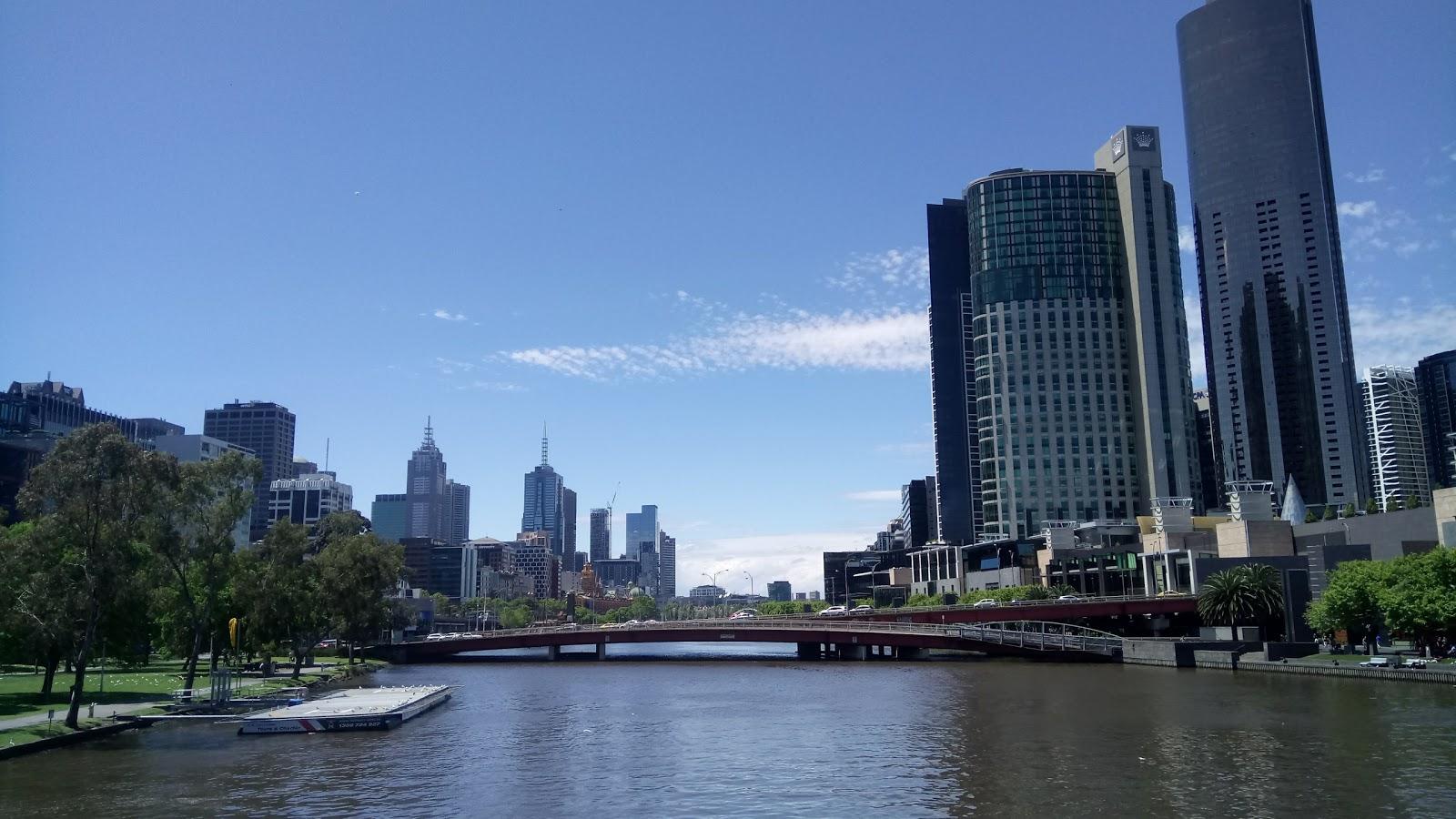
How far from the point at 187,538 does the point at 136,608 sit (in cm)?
719

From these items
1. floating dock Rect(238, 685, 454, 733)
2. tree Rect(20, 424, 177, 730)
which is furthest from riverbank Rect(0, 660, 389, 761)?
floating dock Rect(238, 685, 454, 733)

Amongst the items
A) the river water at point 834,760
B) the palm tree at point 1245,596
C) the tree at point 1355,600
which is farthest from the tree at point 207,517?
the palm tree at point 1245,596

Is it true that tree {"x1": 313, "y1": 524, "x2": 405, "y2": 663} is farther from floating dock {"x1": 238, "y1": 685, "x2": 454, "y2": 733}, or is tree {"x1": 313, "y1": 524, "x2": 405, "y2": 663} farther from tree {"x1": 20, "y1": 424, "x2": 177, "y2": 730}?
tree {"x1": 20, "y1": 424, "x2": 177, "y2": 730}

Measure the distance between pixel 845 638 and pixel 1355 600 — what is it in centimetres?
8105

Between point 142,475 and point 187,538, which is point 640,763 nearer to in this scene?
point 142,475

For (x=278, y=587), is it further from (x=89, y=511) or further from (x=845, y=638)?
(x=845, y=638)

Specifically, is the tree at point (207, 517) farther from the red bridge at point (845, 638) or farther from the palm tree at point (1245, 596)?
the palm tree at point (1245, 596)

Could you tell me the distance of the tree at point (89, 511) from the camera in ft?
223

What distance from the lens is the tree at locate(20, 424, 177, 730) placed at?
6788 centimetres

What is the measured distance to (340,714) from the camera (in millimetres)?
82062

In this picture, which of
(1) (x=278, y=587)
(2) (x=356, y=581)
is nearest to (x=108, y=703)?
(1) (x=278, y=587)

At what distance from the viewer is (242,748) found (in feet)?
226

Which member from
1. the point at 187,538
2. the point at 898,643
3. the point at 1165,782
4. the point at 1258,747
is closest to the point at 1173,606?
the point at 898,643

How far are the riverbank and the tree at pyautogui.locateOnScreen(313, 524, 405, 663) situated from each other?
670 cm
